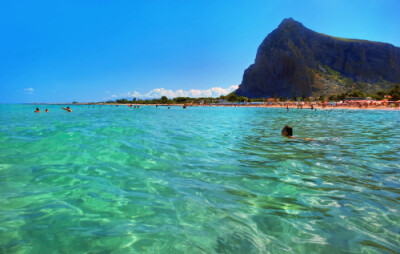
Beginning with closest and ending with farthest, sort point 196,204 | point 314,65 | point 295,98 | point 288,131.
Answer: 1. point 196,204
2. point 288,131
3. point 295,98
4. point 314,65

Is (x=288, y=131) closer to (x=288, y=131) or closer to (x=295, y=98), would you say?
(x=288, y=131)

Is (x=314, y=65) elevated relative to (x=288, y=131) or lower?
elevated

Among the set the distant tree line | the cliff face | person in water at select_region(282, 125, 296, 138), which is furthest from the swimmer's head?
the cliff face

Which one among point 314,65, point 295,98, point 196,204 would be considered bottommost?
point 196,204

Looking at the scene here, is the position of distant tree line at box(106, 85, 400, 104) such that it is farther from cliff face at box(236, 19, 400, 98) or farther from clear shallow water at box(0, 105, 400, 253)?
clear shallow water at box(0, 105, 400, 253)

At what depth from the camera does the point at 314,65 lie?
6334 inches

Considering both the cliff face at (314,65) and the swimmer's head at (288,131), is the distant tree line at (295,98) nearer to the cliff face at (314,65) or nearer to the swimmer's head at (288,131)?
the cliff face at (314,65)

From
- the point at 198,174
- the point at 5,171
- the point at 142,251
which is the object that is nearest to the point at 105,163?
the point at 5,171

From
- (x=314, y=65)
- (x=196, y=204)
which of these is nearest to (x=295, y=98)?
(x=314, y=65)

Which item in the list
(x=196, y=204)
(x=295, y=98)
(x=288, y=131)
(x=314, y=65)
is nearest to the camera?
(x=196, y=204)

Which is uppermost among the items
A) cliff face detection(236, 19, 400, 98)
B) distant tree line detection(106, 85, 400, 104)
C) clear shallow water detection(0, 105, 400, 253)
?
cliff face detection(236, 19, 400, 98)

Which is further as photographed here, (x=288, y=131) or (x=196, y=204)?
(x=288, y=131)

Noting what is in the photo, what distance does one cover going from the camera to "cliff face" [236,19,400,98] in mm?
149000

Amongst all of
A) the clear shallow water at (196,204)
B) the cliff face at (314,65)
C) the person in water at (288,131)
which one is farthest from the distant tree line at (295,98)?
the clear shallow water at (196,204)
